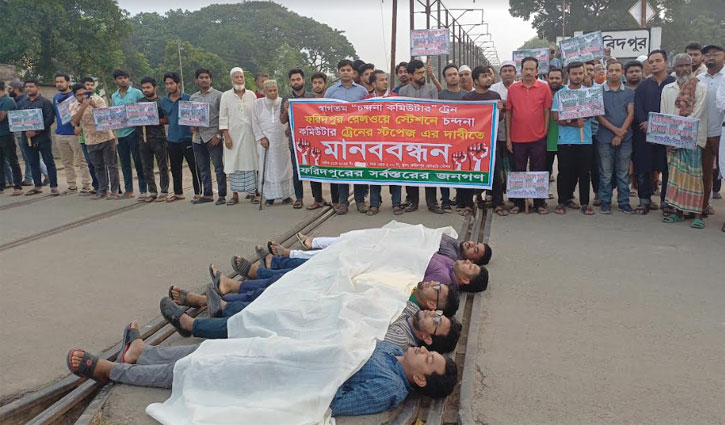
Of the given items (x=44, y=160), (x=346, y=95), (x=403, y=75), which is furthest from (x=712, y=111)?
(x=44, y=160)

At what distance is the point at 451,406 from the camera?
3625 mm

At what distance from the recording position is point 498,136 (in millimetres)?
8398

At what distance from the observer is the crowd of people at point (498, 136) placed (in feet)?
24.7

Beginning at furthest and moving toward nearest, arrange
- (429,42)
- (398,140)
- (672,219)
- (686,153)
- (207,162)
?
(429,42)
(207,162)
(398,140)
(672,219)
(686,153)

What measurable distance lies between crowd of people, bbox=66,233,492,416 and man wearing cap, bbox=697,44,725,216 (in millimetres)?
4033

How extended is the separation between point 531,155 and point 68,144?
7856 mm

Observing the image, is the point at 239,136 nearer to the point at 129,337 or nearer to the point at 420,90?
the point at 420,90

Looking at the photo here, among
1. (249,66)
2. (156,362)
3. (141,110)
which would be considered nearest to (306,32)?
(249,66)

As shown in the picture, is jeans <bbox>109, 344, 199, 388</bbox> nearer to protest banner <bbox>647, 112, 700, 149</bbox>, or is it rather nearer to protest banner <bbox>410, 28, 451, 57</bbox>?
protest banner <bbox>647, 112, 700, 149</bbox>

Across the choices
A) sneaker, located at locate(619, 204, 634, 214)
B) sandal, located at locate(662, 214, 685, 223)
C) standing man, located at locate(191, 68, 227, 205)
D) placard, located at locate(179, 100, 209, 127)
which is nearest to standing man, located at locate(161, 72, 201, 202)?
standing man, located at locate(191, 68, 227, 205)

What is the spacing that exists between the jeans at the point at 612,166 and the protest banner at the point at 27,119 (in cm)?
901

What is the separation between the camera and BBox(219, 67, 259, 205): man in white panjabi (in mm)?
9273

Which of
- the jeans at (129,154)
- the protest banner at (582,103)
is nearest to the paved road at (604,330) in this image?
the protest banner at (582,103)

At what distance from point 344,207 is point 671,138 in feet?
14.1
